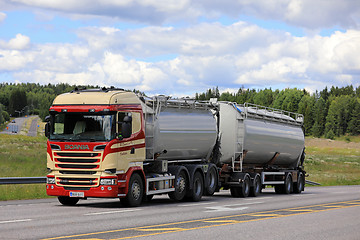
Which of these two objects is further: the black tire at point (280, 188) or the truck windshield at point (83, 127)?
the black tire at point (280, 188)

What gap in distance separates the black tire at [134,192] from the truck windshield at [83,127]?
1734mm

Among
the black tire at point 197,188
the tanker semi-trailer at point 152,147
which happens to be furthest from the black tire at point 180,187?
the black tire at point 197,188

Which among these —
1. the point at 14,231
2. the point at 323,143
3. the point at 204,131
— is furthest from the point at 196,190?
the point at 323,143

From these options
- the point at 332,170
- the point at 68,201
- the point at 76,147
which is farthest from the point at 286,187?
the point at 332,170

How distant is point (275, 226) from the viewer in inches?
557

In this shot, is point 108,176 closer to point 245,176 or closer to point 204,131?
point 204,131

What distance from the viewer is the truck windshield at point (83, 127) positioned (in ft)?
59.6

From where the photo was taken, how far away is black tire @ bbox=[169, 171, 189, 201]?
22000 mm

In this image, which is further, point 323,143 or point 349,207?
point 323,143

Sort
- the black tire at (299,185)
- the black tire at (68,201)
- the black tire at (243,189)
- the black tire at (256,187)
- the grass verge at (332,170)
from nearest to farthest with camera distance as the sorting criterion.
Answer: the black tire at (68,201) < the black tire at (243,189) < the black tire at (256,187) < the black tire at (299,185) < the grass verge at (332,170)

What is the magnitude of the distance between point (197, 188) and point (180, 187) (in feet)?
3.93

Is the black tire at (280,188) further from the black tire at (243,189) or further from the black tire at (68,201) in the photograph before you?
the black tire at (68,201)

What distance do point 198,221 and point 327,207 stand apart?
25.2ft

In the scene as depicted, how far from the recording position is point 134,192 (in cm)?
1911
